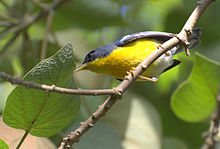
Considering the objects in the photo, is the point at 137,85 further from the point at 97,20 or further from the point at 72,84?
the point at 72,84

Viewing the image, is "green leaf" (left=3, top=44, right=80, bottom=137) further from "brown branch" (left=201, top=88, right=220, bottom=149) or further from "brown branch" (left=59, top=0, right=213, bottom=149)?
"brown branch" (left=201, top=88, right=220, bottom=149)

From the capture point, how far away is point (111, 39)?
322 centimetres

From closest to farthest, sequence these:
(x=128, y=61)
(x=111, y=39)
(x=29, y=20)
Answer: (x=128, y=61) < (x=29, y=20) < (x=111, y=39)

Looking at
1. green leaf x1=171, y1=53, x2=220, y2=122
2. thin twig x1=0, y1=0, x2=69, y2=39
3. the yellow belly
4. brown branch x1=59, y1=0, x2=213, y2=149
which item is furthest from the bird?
thin twig x1=0, y1=0, x2=69, y2=39

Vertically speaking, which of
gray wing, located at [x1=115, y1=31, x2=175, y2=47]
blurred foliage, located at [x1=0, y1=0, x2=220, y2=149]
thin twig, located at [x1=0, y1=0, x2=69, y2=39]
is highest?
gray wing, located at [x1=115, y1=31, x2=175, y2=47]

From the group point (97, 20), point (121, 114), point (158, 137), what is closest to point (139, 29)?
point (97, 20)

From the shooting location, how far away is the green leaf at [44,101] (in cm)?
Answer: 140

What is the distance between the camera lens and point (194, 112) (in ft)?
6.98

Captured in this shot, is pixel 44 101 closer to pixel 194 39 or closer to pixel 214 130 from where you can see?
pixel 214 130

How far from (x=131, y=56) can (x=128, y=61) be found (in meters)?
0.04

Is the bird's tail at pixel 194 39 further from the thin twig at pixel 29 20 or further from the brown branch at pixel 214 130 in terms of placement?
the thin twig at pixel 29 20

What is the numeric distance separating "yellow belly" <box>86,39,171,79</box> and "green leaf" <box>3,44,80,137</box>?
0.49m

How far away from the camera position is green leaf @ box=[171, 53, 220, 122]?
1.85m

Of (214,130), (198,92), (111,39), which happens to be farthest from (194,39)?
(111,39)
